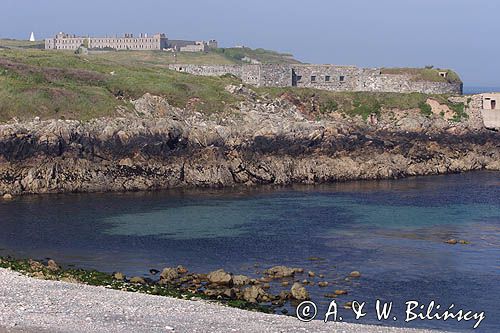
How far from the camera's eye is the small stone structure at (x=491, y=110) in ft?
315

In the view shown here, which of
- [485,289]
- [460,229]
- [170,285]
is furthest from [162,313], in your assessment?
[460,229]

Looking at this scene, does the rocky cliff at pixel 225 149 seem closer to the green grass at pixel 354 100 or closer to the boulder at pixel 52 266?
the green grass at pixel 354 100

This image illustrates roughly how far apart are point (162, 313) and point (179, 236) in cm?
2039

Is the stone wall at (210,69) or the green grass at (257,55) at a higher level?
the green grass at (257,55)

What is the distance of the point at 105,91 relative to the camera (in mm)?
82062

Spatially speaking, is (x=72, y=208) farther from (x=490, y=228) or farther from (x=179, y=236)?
(x=490, y=228)

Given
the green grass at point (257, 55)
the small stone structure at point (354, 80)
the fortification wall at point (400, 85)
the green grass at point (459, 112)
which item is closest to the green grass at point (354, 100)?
the green grass at point (459, 112)

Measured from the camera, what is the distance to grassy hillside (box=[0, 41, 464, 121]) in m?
75.2

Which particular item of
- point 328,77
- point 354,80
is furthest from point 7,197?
point 354,80

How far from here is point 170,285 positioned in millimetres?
37531

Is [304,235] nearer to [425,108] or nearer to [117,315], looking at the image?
[117,315]

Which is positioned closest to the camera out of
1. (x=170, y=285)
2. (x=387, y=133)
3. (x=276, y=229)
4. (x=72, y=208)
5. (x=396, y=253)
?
(x=170, y=285)

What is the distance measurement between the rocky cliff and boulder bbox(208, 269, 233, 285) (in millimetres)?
30330

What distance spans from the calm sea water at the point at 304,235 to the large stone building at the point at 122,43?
9425cm
